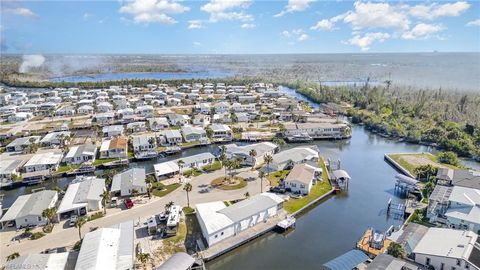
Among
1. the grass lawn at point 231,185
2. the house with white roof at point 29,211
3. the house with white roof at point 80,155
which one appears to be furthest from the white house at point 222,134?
the house with white roof at point 29,211

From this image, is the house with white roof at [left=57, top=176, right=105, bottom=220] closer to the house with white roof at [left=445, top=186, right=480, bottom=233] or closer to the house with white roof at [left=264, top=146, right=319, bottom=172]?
the house with white roof at [left=264, top=146, right=319, bottom=172]

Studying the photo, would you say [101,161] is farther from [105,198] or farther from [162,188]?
[105,198]

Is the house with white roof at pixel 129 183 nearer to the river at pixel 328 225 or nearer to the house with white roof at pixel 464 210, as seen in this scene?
the river at pixel 328 225

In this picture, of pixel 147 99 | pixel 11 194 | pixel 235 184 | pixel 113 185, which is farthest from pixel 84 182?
pixel 147 99

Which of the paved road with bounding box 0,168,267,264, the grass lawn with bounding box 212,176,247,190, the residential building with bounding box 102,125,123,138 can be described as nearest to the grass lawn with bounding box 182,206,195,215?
the paved road with bounding box 0,168,267,264

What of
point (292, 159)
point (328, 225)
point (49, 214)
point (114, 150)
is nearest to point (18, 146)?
point (114, 150)

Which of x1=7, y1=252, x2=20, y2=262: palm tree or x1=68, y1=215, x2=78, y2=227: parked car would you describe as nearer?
x1=7, y1=252, x2=20, y2=262: palm tree

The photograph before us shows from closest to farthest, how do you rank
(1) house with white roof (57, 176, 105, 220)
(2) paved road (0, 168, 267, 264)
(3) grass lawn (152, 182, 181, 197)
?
(2) paved road (0, 168, 267, 264), (1) house with white roof (57, 176, 105, 220), (3) grass lawn (152, 182, 181, 197)
